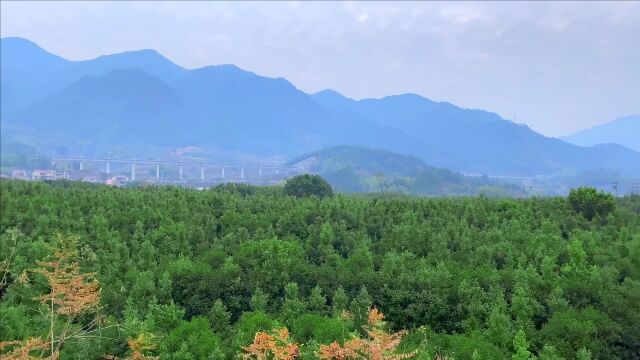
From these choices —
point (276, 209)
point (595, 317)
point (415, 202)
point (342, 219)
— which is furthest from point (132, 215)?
point (595, 317)

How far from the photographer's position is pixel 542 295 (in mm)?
14258

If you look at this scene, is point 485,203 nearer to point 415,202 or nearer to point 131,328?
point 415,202

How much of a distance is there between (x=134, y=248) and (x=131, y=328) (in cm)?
868

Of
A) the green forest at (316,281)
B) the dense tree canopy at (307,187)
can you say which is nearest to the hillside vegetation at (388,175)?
the dense tree canopy at (307,187)

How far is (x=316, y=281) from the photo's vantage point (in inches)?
626

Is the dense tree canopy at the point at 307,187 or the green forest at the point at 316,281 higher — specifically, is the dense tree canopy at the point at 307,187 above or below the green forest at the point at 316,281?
above

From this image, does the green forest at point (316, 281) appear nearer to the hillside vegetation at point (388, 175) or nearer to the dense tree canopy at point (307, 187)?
the dense tree canopy at point (307, 187)

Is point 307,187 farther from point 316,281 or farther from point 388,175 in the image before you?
point 388,175

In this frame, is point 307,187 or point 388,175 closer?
point 307,187

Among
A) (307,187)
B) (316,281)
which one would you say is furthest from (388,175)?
(316,281)

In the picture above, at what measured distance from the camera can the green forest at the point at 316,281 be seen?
10969 millimetres

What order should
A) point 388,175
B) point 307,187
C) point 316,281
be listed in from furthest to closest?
point 388,175 → point 307,187 → point 316,281

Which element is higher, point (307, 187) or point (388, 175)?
point (388, 175)

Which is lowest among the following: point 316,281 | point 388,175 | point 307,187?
point 316,281
